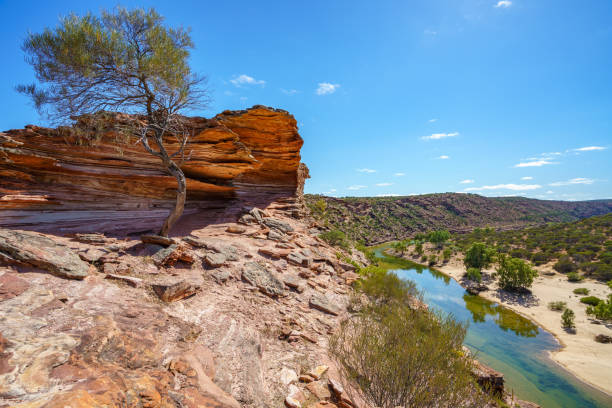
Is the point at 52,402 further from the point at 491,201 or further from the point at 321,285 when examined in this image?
the point at 491,201

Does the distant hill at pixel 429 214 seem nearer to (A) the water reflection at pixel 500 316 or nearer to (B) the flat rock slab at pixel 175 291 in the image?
(A) the water reflection at pixel 500 316

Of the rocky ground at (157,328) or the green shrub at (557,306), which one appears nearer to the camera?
the rocky ground at (157,328)

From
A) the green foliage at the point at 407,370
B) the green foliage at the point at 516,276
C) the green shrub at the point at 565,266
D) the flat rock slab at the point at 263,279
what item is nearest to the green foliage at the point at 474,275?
the green foliage at the point at 516,276

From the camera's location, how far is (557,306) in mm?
26031

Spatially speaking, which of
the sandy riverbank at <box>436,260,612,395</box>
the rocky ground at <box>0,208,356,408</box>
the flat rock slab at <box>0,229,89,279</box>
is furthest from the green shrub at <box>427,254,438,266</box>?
the flat rock slab at <box>0,229,89,279</box>

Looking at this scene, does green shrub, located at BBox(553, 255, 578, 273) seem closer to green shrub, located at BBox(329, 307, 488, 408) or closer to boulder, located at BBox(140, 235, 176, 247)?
green shrub, located at BBox(329, 307, 488, 408)

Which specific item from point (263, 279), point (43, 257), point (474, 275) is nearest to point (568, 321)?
point (474, 275)

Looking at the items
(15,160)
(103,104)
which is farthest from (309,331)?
(15,160)

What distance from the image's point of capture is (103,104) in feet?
31.9

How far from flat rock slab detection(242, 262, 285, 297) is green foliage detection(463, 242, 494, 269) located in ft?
142

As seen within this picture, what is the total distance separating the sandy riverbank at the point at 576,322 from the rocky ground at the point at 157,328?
19.9m

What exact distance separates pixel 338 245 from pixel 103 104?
16.7 meters

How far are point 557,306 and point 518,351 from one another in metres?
12.3

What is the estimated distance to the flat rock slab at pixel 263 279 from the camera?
309 inches
